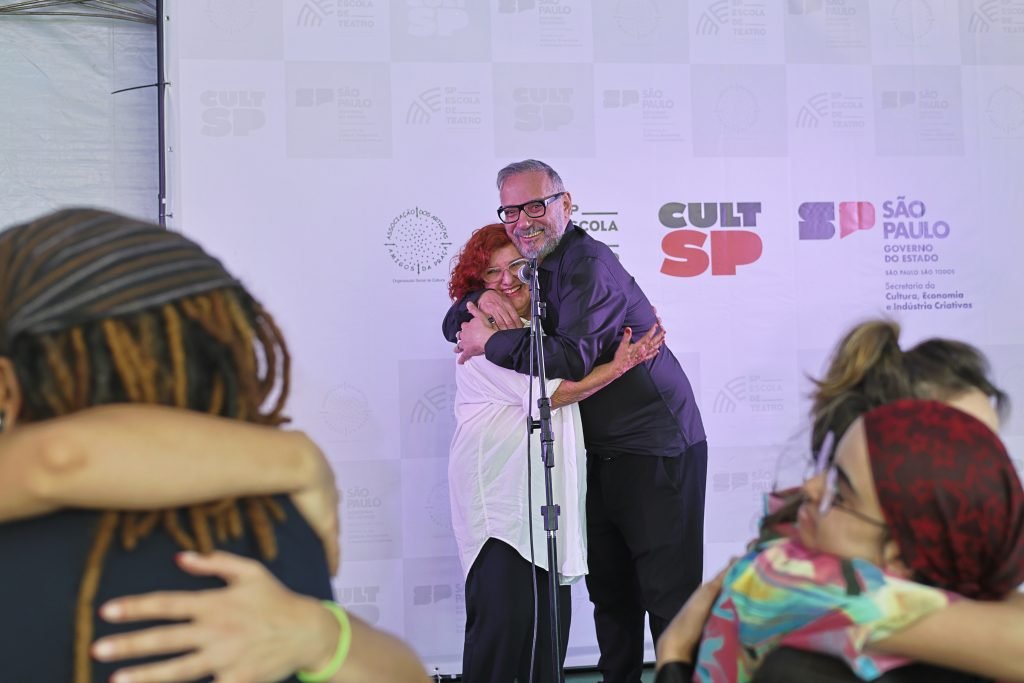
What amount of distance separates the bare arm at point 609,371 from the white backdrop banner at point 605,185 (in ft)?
2.29

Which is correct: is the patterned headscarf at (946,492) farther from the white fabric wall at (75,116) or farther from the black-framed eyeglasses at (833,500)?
the white fabric wall at (75,116)

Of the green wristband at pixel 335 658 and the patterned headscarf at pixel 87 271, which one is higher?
the patterned headscarf at pixel 87 271

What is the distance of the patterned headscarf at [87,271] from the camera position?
2.46 feet

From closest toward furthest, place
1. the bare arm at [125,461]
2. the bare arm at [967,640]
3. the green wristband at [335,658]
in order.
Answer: the bare arm at [125,461]
the green wristband at [335,658]
the bare arm at [967,640]

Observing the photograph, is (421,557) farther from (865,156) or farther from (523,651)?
(865,156)

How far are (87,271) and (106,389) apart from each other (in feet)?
0.29

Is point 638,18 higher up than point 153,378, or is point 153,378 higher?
point 638,18

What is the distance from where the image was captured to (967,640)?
41.4 inches

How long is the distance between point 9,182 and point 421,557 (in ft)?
7.09

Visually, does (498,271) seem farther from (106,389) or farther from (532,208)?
(106,389)

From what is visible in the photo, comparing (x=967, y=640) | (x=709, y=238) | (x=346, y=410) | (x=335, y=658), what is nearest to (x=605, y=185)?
(x=709, y=238)

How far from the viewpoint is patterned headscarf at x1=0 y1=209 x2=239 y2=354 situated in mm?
749

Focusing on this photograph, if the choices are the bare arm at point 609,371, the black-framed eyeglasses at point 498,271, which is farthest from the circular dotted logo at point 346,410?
the bare arm at point 609,371

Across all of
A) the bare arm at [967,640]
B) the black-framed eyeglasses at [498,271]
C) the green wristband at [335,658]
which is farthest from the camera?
the black-framed eyeglasses at [498,271]
